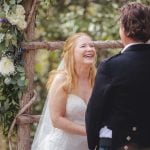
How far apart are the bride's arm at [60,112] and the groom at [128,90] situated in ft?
2.12

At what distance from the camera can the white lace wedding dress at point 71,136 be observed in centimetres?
355

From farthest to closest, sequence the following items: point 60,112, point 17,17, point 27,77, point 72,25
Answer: point 72,25
point 27,77
point 17,17
point 60,112

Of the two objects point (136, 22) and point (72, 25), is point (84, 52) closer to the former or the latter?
point (136, 22)

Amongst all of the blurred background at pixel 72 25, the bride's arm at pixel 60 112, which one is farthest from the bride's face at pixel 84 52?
the blurred background at pixel 72 25

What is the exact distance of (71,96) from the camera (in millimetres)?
3562

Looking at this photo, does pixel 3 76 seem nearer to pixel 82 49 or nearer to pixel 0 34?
pixel 0 34

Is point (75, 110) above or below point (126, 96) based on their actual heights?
below

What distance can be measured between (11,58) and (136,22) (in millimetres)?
1238

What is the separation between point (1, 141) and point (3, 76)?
0.58m

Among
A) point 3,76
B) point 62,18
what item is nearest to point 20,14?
point 3,76

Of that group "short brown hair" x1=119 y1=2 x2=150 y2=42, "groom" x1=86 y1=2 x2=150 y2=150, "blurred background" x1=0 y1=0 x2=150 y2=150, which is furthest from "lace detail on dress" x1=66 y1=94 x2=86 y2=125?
"blurred background" x1=0 y1=0 x2=150 y2=150

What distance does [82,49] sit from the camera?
3580 mm

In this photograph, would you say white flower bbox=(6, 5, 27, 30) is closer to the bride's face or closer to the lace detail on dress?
the bride's face

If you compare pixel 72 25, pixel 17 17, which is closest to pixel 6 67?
pixel 17 17
